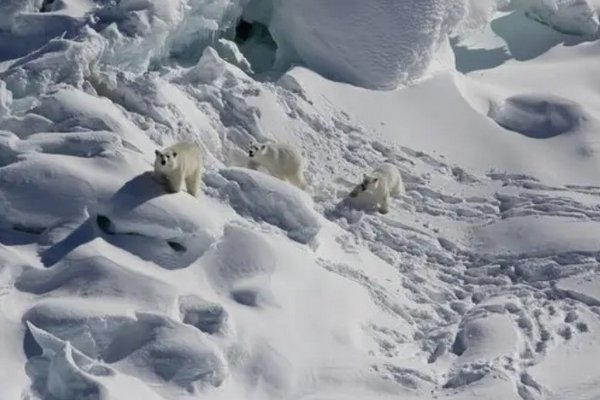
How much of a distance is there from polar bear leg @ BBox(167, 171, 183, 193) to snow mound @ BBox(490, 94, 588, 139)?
14.1 feet

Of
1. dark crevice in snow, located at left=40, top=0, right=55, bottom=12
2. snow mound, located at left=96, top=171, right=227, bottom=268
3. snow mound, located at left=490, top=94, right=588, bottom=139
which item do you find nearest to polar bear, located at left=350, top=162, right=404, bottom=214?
snow mound, located at left=96, top=171, right=227, bottom=268

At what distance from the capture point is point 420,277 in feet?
34.4

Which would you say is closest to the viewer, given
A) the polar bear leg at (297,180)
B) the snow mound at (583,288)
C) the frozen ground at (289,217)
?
the frozen ground at (289,217)

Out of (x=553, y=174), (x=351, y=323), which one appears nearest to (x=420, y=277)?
(x=351, y=323)

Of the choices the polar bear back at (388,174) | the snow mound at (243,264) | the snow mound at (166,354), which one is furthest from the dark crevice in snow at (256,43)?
the snow mound at (166,354)

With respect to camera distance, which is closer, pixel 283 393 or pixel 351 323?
pixel 283 393

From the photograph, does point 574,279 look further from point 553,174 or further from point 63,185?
point 63,185

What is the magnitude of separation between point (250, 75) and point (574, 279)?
3826mm

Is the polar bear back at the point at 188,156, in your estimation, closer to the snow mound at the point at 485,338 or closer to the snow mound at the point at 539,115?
the snow mound at the point at 485,338

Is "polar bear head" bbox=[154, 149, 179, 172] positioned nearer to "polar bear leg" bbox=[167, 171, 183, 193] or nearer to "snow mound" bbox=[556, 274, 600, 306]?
"polar bear leg" bbox=[167, 171, 183, 193]

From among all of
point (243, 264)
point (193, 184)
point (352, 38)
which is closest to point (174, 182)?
point (193, 184)

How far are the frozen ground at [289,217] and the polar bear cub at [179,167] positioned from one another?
0.45ft

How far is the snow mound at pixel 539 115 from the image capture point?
12672 mm

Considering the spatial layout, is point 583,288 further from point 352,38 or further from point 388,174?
point 352,38
